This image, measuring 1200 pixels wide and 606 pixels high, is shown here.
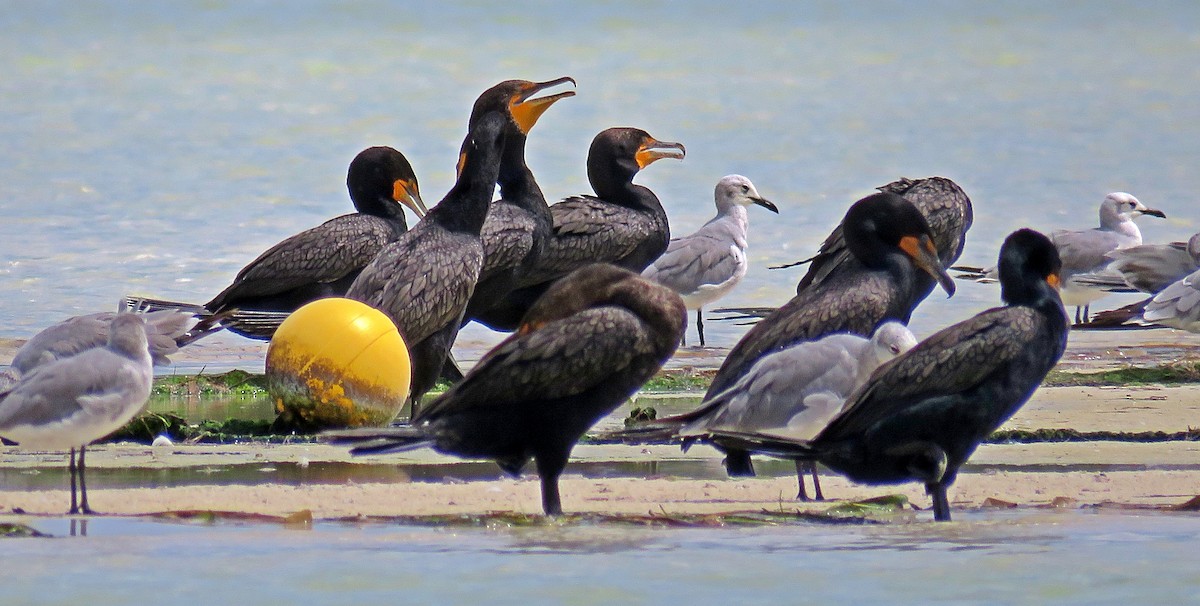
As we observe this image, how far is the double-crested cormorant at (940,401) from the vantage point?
7.77 metres

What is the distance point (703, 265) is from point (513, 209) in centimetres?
443

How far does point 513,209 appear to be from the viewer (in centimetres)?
1347

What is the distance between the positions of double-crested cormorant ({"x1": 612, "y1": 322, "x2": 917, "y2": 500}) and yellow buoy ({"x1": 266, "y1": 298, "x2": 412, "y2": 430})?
2680mm

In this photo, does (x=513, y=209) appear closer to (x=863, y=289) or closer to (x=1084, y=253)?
(x=863, y=289)

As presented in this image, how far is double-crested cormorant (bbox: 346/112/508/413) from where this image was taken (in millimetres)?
11617

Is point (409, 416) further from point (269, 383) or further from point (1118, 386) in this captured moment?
point (1118, 386)

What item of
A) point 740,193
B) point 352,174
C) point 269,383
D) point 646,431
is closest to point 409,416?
point 269,383

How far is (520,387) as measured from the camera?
7898mm

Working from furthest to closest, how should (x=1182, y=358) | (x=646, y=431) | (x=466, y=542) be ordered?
(x=1182, y=358) < (x=646, y=431) < (x=466, y=542)

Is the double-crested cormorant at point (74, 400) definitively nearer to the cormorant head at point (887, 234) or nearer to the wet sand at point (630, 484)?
the wet sand at point (630, 484)

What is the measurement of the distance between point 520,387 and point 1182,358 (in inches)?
345

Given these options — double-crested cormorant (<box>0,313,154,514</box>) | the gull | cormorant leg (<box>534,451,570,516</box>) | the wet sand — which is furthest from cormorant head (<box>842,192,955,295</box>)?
the gull

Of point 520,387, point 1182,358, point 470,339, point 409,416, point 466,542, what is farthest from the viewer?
point 470,339

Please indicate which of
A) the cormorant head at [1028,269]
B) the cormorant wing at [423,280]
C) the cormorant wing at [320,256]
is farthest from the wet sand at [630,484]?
the cormorant wing at [320,256]
